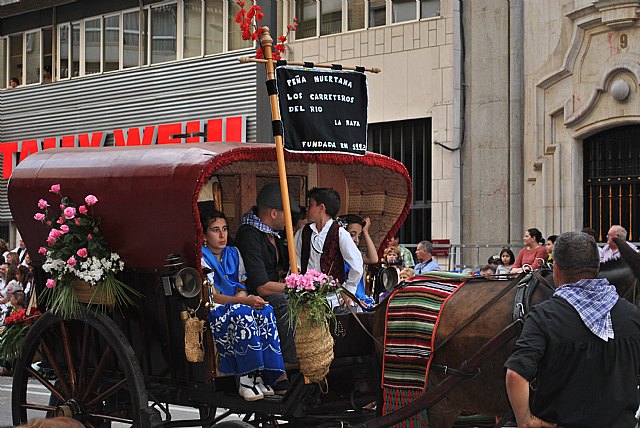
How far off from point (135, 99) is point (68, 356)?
20.4 m

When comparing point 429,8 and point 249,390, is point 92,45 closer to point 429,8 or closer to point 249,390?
point 429,8

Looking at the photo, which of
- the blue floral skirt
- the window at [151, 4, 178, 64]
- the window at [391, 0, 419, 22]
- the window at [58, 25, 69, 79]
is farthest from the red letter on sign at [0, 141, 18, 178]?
the blue floral skirt

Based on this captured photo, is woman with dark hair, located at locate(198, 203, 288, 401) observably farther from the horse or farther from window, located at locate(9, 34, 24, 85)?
window, located at locate(9, 34, 24, 85)

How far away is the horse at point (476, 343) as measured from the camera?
607 centimetres

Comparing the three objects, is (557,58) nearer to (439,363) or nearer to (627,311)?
(439,363)

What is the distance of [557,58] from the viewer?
18547 mm

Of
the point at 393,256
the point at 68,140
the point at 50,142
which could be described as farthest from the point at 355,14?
the point at 50,142

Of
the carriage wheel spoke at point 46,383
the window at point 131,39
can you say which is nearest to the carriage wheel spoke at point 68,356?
the carriage wheel spoke at point 46,383

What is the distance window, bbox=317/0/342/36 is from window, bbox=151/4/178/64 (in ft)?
18.1

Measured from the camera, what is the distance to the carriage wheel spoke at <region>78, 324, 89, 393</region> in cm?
764

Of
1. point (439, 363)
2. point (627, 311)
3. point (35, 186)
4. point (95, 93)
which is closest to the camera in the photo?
point (627, 311)

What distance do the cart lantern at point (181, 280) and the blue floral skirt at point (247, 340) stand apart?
12.1 inches

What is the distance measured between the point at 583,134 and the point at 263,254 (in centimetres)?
1190

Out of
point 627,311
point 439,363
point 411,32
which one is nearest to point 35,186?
point 439,363
